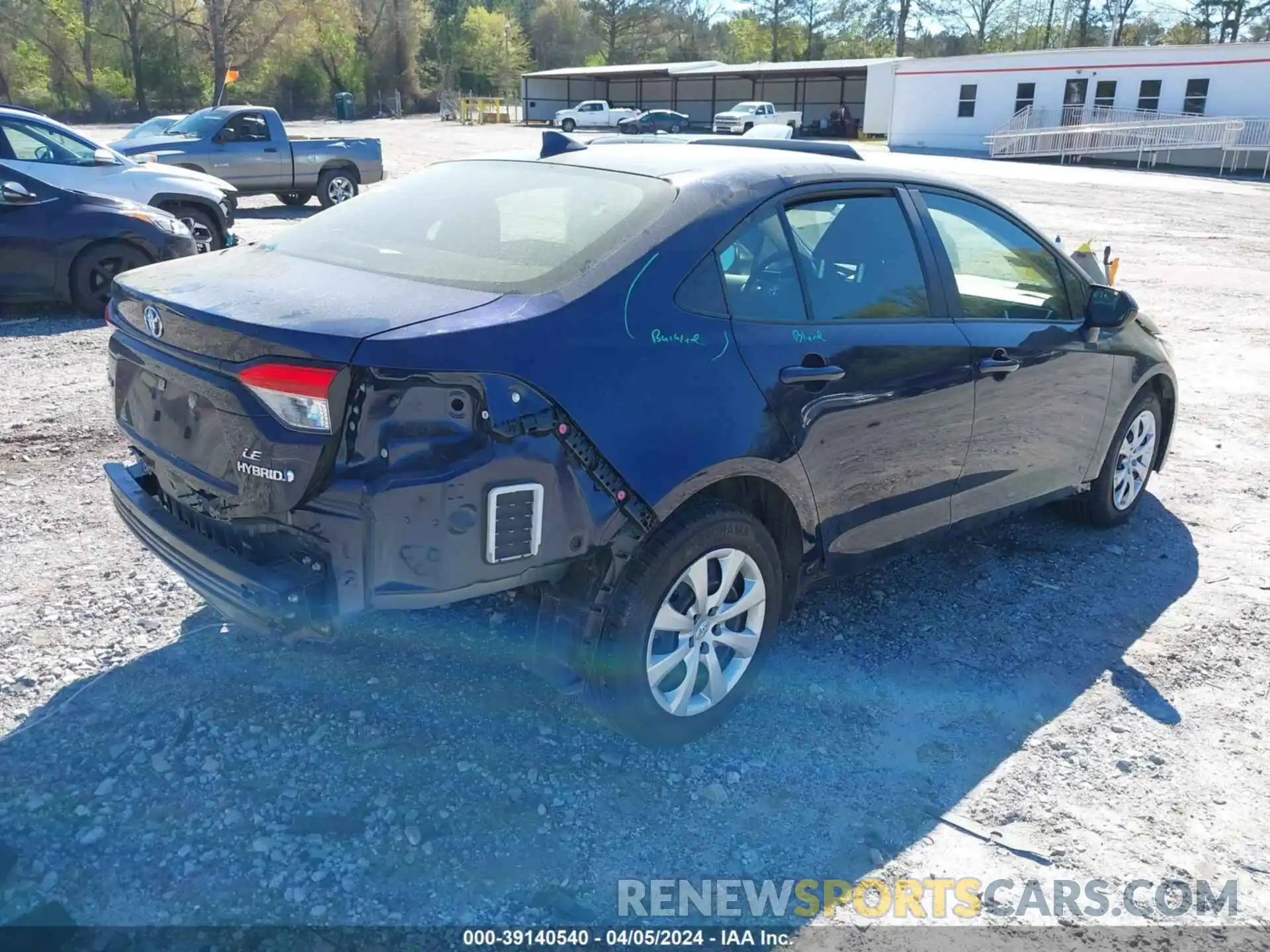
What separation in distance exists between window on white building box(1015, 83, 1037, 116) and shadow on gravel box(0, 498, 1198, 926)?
42.6 metres

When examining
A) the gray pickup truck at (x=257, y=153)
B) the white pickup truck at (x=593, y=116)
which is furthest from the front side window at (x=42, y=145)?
the white pickup truck at (x=593, y=116)

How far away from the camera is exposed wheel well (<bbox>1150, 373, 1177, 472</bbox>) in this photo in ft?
16.9

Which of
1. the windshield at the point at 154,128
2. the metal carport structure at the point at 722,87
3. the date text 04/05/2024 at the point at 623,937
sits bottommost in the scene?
the date text 04/05/2024 at the point at 623,937

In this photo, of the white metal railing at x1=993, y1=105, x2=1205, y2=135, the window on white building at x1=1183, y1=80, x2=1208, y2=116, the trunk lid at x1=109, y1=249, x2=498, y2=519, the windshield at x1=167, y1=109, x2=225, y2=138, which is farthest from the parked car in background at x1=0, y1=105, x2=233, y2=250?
the window on white building at x1=1183, y1=80, x2=1208, y2=116

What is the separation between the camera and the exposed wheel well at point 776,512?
3.20 metres

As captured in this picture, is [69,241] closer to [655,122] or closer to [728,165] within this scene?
[728,165]

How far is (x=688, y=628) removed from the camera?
10.3 feet

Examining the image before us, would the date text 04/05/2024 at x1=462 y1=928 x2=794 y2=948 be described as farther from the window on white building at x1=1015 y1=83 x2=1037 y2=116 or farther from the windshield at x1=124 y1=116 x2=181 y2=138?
the window on white building at x1=1015 y1=83 x2=1037 y2=116

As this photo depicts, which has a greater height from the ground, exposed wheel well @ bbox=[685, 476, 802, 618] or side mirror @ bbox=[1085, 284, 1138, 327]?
side mirror @ bbox=[1085, 284, 1138, 327]

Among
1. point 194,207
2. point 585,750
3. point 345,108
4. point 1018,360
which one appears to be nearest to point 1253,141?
point 194,207

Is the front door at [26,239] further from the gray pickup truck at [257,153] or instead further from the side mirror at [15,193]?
the gray pickup truck at [257,153]

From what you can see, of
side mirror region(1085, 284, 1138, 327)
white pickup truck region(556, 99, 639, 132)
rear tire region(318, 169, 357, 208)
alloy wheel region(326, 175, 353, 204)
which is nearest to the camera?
side mirror region(1085, 284, 1138, 327)

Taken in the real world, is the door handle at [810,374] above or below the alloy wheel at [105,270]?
above

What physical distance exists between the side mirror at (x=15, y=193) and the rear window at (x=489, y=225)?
6155 millimetres
